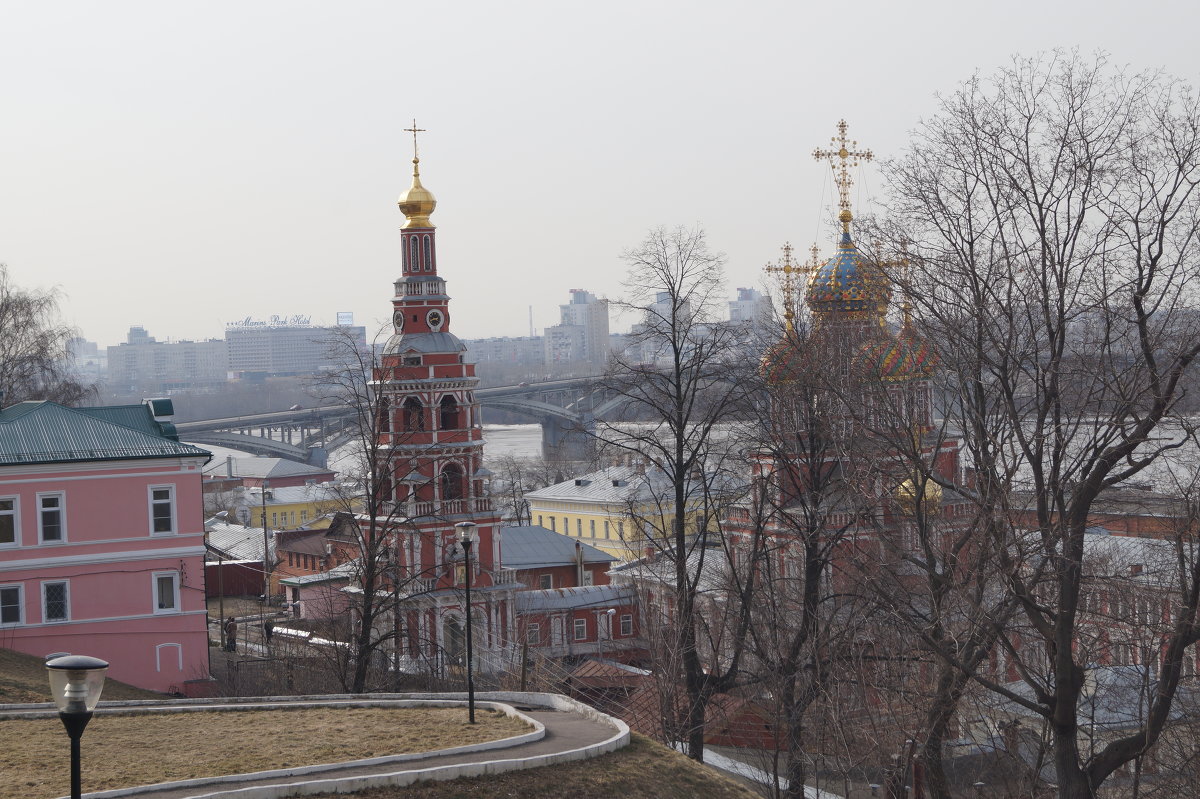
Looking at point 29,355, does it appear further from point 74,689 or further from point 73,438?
point 74,689

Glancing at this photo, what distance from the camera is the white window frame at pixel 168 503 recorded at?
2911 centimetres

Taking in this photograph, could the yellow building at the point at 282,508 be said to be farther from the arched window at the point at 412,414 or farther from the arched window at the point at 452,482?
the arched window at the point at 412,414

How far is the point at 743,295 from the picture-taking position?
113m

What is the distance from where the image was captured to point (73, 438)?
28.7m

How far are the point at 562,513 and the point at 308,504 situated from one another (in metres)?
23.6

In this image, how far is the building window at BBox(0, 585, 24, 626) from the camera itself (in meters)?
27.6

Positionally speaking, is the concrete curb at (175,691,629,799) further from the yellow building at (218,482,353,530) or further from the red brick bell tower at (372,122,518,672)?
the yellow building at (218,482,353,530)

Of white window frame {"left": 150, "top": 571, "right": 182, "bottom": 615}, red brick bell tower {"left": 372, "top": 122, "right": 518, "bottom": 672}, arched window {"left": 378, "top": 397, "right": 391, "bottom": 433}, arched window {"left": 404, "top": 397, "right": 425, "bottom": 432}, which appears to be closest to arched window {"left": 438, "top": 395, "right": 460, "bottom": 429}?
red brick bell tower {"left": 372, "top": 122, "right": 518, "bottom": 672}

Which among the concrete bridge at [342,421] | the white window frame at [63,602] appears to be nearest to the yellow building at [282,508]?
the concrete bridge at [342,421]

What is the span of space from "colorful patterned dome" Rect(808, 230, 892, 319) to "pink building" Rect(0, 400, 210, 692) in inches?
523

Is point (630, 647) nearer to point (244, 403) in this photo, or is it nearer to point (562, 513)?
point (562, 513)

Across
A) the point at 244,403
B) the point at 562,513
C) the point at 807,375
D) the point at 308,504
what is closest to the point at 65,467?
the point at 807,375

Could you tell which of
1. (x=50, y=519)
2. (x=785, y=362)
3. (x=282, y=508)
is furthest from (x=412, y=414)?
(x=282, y=508)

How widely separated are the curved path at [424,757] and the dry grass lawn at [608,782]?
0.34 feet
